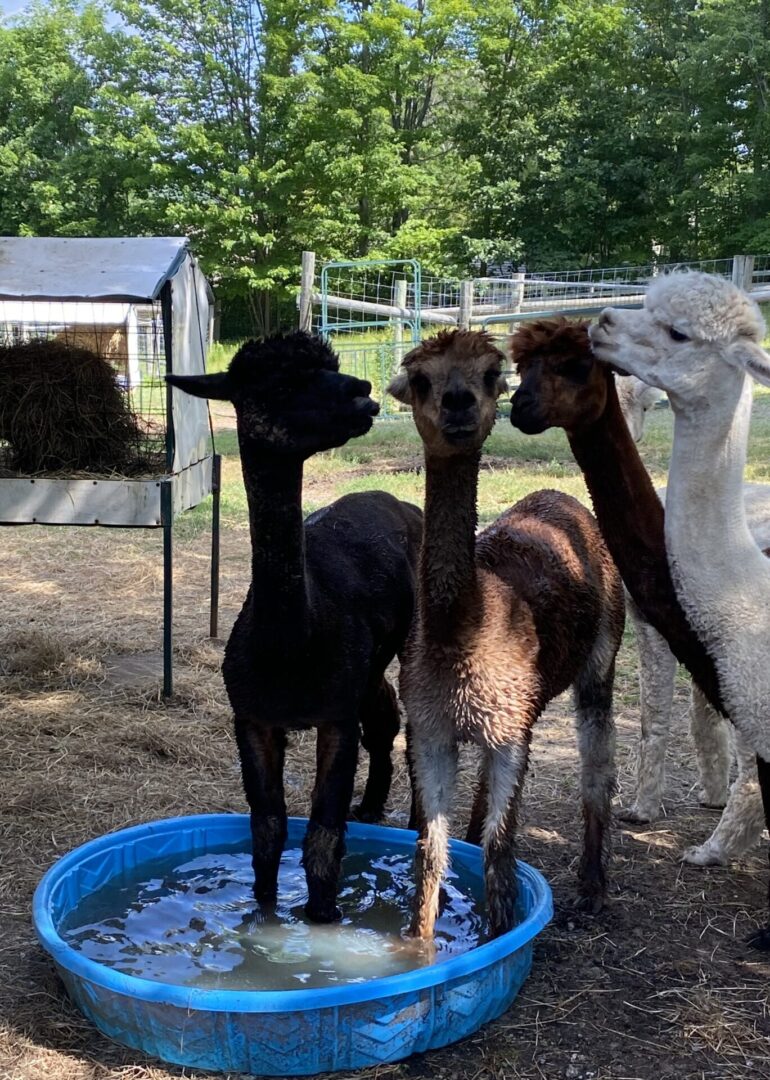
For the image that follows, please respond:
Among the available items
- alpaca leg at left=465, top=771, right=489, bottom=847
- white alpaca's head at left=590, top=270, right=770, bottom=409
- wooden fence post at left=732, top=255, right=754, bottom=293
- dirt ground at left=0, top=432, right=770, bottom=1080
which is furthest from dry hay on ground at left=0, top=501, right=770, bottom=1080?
wooden fence post at left=732, top=255, right=754, bottom=293

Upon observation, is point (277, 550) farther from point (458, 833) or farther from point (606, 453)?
point (458, 833)

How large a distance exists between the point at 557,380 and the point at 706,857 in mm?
2079

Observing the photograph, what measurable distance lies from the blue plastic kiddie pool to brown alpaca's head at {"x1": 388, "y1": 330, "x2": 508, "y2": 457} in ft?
4.61

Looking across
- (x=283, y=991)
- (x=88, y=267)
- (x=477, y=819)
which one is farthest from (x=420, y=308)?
(x=283, y=991)

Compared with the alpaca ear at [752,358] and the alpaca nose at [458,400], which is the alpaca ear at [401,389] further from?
the alpaca ear at [752,358]

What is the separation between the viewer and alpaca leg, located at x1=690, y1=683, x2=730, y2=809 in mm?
4500

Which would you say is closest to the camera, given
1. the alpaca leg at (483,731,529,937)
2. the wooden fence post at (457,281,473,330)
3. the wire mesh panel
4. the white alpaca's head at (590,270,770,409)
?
the white alpaca's head at (590,270,770,409)

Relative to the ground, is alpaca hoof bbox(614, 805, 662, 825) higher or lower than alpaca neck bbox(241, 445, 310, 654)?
lower

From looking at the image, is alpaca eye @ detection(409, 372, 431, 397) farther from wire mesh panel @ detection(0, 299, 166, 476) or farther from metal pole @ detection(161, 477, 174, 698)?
wire mesh panel @ detection(0, 299, 166, 476)

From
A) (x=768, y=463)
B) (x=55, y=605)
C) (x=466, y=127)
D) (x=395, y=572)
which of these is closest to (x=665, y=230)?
(x=466, y=127)

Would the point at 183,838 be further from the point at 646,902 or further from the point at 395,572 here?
the point at 646,902

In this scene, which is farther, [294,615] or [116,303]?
[116,303]

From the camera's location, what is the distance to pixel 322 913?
3.53 metres

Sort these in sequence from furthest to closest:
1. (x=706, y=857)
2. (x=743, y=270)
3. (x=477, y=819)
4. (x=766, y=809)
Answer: (x=743, y=270) < (x=477, y=819) < (x=706, y=857) < (x=766, y=809)
